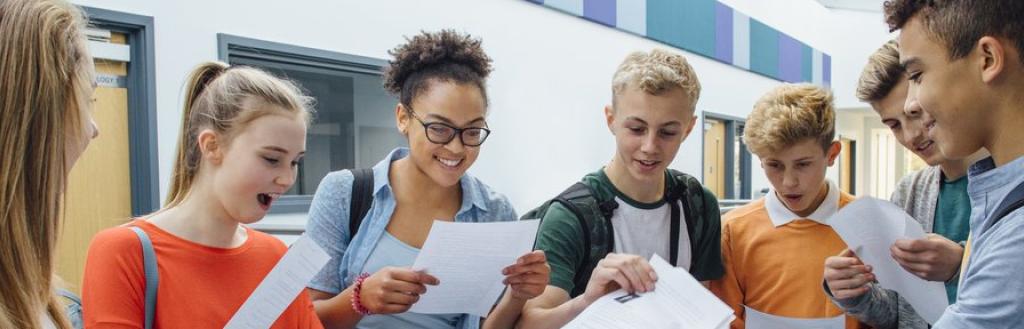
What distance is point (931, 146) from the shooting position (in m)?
1.77

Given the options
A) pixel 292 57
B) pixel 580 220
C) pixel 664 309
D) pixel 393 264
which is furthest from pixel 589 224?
pixel 292 57

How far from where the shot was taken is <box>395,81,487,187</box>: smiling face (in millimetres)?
1600

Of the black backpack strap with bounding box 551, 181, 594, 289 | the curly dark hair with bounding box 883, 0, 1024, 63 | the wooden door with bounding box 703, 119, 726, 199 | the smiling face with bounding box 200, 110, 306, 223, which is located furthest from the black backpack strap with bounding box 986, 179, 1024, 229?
the wooden door with bounding box 703, 119, 726, 199

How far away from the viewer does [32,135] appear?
850mm

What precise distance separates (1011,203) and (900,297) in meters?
0.98

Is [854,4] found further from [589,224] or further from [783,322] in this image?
[589,224]

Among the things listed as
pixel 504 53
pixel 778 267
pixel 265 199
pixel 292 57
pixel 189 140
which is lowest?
pixel 778 267

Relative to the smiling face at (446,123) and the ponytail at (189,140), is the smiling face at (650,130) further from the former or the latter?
the ponytail at (189,140)

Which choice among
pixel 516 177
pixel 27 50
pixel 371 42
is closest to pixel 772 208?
pixel 27 50

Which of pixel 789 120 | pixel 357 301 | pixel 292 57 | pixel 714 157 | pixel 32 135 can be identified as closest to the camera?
pixel 32 135

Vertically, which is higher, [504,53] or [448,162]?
[504,53]

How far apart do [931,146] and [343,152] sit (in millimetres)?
3577

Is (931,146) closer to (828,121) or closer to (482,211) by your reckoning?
(828,121)

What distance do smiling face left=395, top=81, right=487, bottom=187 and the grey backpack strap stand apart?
1.99 feet
